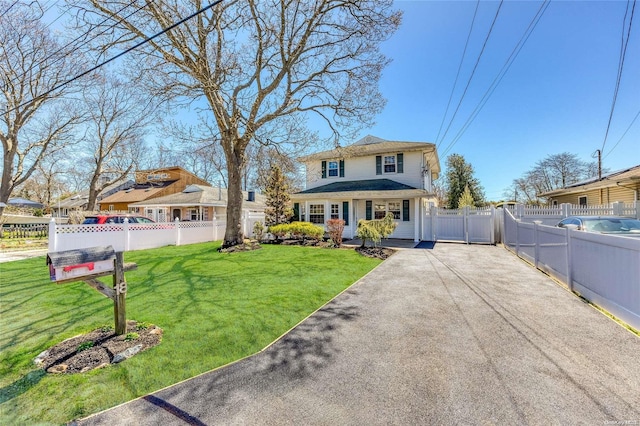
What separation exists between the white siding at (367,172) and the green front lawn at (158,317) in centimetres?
900

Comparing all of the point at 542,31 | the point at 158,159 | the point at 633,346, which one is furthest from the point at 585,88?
the point at 158,159

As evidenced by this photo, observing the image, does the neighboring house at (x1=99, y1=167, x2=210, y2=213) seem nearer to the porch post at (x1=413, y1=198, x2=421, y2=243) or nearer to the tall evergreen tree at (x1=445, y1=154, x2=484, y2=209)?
the porch post at (x1=413, y1=198, x2=421, y2=243)

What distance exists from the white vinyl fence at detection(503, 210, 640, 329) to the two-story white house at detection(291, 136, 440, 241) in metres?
7.35

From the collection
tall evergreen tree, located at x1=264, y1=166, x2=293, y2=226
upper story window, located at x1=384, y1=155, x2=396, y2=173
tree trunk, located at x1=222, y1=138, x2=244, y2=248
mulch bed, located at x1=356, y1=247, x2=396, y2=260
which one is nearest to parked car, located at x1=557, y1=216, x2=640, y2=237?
mulch bed, located at x1=356, y1=247, x2=396, y2=260

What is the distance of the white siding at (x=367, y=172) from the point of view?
1603cm

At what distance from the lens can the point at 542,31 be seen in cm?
956

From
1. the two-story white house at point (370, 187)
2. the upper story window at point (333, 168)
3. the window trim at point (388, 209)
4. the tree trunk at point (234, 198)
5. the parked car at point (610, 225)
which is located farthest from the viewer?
the upper story window at point (333, 168)

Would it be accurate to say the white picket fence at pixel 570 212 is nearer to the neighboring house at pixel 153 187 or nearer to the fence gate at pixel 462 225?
the fence gate at pixel 462 225

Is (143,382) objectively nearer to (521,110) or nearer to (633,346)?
(633,346)

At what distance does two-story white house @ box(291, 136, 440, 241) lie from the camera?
598 inches

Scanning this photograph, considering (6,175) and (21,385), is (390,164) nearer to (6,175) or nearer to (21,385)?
(21,385)

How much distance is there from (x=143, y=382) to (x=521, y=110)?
2151cm

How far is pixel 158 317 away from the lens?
4445mm

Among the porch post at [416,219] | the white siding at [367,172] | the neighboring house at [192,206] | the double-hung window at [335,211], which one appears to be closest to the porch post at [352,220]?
the double-hung window at [335,211]
